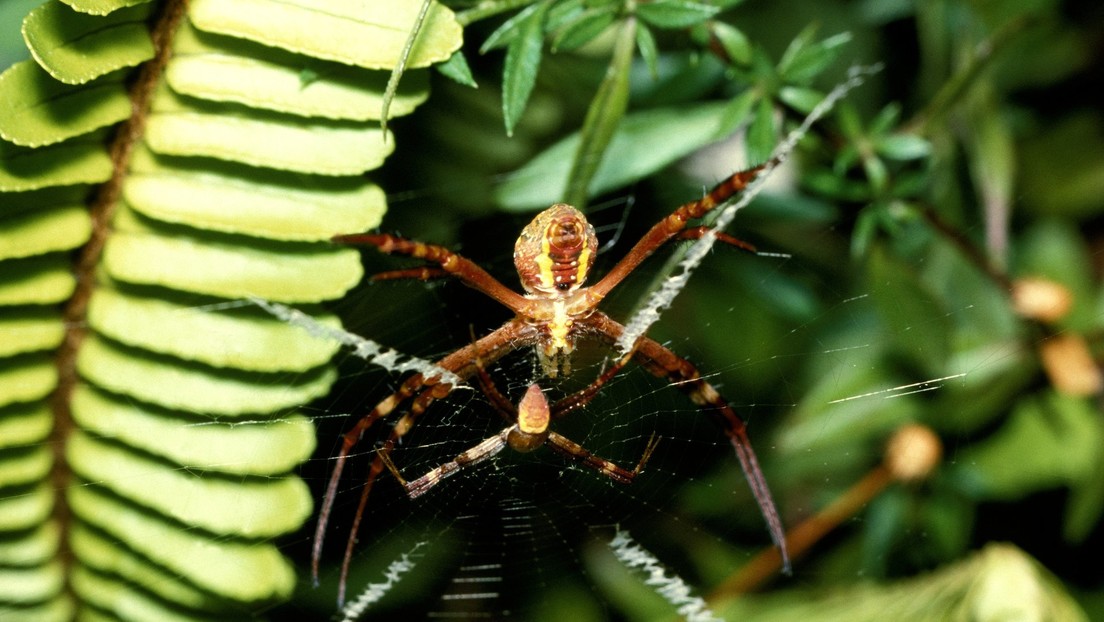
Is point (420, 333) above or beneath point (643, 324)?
above

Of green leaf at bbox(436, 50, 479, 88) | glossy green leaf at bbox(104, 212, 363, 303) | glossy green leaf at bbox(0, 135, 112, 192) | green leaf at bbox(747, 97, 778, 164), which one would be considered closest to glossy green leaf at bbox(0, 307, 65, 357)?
glossy green leaf at bbox(104, 212, 363, 303)

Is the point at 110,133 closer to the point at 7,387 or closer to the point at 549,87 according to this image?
the point at 7,387

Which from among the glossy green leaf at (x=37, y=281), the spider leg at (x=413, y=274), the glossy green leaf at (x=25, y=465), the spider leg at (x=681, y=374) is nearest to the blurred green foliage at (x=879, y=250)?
the spider leg at (x=681, y=374)

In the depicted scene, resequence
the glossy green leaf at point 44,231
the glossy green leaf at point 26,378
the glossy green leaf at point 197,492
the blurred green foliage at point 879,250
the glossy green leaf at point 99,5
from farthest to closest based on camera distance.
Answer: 1. the blurred green foliage at point 879,250
2. the glossy green leaf at point 197,492
3. the glossy green leaf at point 26,378
4. the glossy green leaf at point 44,231
5. the glossy green leaf at point 99,5

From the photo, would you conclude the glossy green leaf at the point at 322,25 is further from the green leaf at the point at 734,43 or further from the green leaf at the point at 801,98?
the green leaf at the point at 801,98

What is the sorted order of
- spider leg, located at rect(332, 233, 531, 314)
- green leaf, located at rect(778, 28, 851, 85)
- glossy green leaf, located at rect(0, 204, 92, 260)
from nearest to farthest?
spider leg, located at rect(332, 233, 531, 314) < glossy green leaf, located at rect(0, 204, 92, 260) < green leaf, located at rect(778, 28, 851, 85)

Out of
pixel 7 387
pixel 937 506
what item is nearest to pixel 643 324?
pixel 7 387

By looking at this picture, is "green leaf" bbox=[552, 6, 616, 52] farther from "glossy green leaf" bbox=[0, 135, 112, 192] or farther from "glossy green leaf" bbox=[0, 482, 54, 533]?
"glossy green leaf" bbox=[0, 482, 54, 533]
